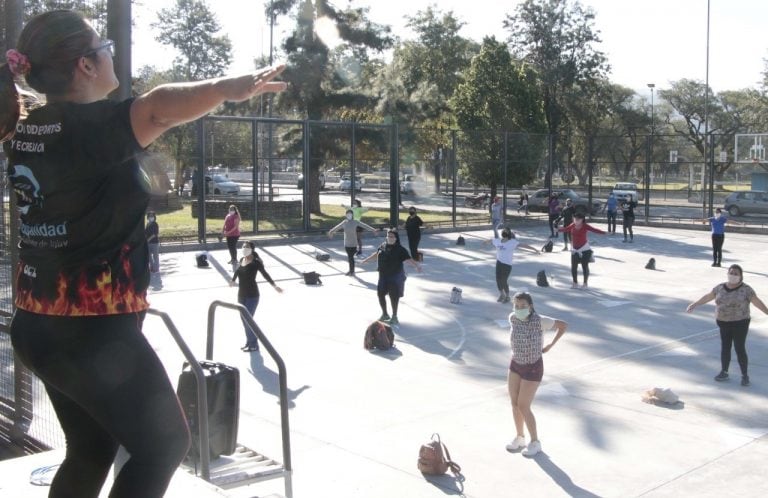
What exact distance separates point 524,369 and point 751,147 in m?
47.4

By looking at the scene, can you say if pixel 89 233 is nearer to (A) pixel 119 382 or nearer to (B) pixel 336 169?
(A) pixel 119 382

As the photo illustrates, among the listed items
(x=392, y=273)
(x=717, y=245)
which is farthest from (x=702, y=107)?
(x=392, y=273)

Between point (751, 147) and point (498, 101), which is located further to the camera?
point (751, 147)

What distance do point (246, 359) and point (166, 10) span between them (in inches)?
2514

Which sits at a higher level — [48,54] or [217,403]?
[48,54]

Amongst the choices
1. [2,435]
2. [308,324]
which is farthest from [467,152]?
[2,435]

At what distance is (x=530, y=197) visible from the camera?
51.4 m

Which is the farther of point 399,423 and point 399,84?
point 399,84

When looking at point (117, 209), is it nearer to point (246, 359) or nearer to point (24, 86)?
point (24, 86)

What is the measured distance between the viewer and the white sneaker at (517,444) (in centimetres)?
841

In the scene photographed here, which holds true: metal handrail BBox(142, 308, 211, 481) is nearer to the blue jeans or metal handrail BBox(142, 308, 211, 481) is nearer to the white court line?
the white court line

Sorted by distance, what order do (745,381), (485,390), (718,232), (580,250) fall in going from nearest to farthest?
(485,390) → (745,381) → (580,250) → (718,232)

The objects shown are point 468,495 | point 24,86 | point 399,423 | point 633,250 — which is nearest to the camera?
point 24,86

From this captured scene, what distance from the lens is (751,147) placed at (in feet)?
165
